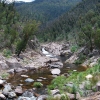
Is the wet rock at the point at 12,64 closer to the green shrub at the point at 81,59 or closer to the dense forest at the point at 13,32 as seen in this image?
the dense forest at the point at 13,32

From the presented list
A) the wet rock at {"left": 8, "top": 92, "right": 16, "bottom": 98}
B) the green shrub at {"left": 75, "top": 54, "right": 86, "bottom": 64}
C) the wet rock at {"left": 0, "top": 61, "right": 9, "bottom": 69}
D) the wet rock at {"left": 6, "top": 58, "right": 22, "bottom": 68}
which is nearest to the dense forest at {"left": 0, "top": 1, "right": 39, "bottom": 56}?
the wet rock at {"left": 6, "top": 58, "right": 22, "bottom": 68}

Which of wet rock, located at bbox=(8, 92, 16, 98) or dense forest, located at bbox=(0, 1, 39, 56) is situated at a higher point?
dense forest, located at bbox=(0, 1, 39, 56)

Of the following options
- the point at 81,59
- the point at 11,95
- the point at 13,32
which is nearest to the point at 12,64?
the point at 13,32

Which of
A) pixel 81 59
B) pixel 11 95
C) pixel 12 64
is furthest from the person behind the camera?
pixel 81 59

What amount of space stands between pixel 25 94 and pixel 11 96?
1.62 m

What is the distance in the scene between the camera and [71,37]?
499ft

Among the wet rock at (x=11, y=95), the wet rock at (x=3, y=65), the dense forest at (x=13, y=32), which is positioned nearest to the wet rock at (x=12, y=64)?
the wet rock at (x=3, y=65)

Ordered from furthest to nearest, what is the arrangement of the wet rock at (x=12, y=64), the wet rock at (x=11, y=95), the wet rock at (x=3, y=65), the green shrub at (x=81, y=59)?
1. the green shrub at (x=81, y=59)
2. the wet rock at (x=12, y=64)
3. the wet rock at (x=3, y=65)
4. the wet rock at (x=11, y=95)

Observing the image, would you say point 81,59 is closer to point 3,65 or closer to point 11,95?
point 3,65

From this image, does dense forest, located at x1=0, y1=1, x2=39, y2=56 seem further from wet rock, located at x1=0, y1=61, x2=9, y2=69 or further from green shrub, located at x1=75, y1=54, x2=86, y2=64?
green shrub, located at x1=75, y1=54, x2=86, y2=64

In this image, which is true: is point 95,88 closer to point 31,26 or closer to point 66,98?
point 66,98

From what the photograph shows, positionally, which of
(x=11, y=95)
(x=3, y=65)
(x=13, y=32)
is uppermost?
(x=13, y=32)

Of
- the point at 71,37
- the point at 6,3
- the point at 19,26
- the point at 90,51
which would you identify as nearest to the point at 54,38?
the point at 71,37

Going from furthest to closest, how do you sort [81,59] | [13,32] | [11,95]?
[81,59]
[13,32]
[11,95]
